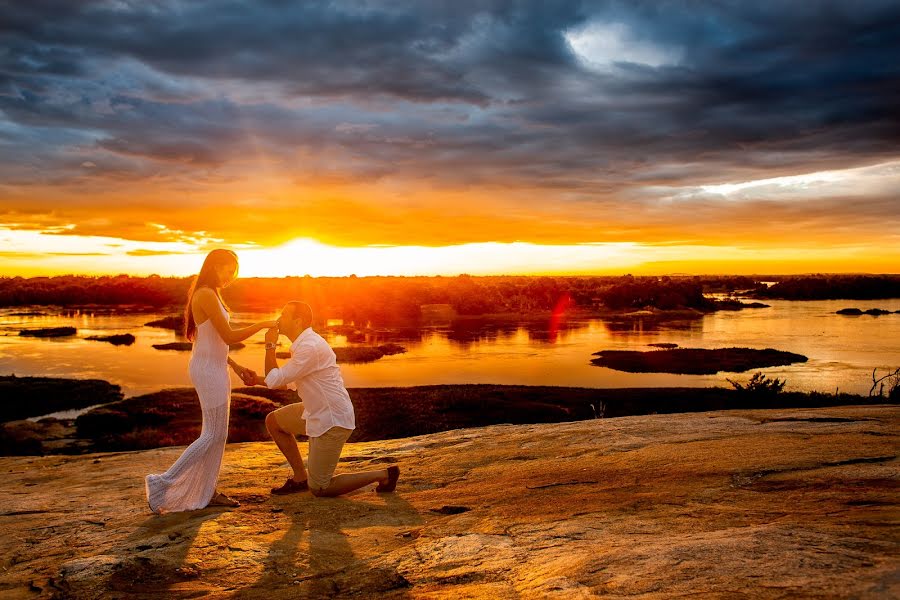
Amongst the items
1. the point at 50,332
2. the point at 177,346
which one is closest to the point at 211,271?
the point at 177,346

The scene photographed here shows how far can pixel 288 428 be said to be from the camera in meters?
7.45

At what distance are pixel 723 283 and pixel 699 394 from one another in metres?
178

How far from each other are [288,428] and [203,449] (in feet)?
3.16

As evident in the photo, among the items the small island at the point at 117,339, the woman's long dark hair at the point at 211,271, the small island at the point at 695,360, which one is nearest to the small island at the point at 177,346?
the small island at the point at 117,339

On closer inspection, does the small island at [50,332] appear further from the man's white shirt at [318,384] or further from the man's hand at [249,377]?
the man's white shirt at [318,384]

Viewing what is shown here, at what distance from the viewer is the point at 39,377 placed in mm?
36594

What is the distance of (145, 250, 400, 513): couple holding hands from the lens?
6730 mm

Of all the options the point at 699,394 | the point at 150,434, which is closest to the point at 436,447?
the point at 150,434

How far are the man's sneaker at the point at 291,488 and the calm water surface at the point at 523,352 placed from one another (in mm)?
29406

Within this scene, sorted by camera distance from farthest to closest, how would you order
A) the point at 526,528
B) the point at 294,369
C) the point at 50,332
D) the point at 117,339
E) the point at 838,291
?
the point at 838,291
the point at 50,332
the point at 117,339
the point at 294,369
the point at 526,528

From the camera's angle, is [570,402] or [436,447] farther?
[570,402]

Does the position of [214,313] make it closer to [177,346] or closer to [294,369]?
[294,369]

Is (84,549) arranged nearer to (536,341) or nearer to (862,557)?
(862,557)

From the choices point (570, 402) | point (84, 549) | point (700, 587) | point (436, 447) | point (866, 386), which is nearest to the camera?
point (700, 587)
